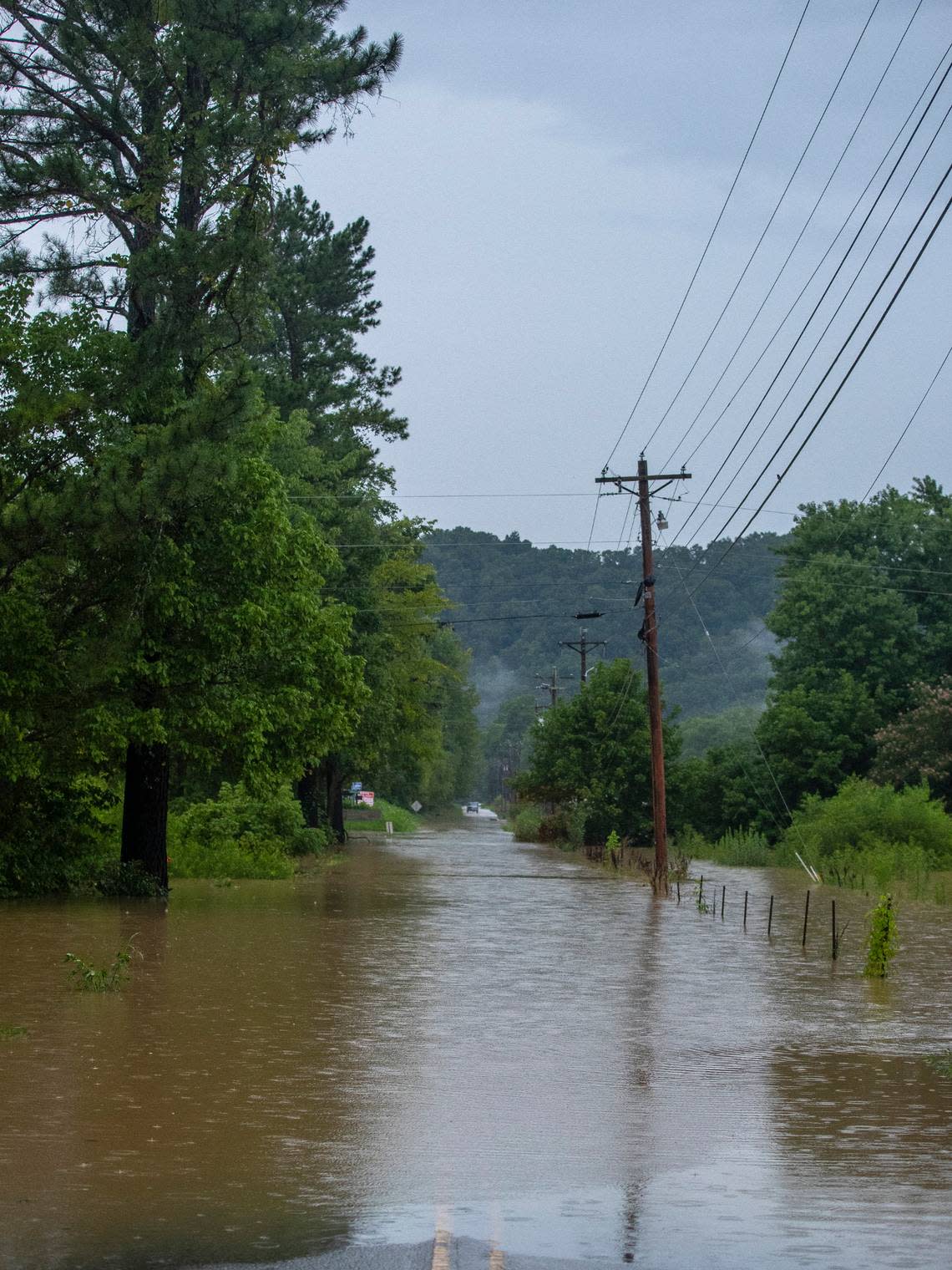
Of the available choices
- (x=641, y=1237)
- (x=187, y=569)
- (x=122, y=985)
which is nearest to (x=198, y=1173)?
(x=641, y=1237)

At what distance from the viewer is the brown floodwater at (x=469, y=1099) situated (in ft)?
24.8

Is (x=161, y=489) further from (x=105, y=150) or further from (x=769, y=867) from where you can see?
(x=769, y=867)

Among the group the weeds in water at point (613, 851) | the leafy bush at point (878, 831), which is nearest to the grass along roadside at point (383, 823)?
the weeds in water at point (613, 851)

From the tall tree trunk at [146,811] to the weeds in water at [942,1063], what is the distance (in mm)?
17748

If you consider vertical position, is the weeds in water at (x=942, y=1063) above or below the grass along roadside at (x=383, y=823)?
above

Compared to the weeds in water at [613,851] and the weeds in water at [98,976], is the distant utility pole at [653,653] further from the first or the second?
the weeds in water at [98,976]

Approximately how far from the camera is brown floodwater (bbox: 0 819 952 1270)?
7559mm

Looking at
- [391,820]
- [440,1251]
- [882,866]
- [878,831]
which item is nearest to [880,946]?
[440,1251]

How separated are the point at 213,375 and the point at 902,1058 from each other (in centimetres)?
2069

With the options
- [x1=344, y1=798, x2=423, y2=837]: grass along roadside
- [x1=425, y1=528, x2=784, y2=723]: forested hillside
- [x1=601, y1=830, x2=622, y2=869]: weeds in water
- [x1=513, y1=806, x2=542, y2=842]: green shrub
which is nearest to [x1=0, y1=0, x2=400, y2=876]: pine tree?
[x1=601, y1=830, x2=622, y2=869]: weeds in water

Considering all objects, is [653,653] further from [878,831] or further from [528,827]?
[528,827]

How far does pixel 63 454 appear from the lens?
1058 inches

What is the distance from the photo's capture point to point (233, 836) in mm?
41719

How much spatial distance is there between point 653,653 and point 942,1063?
26054mm
